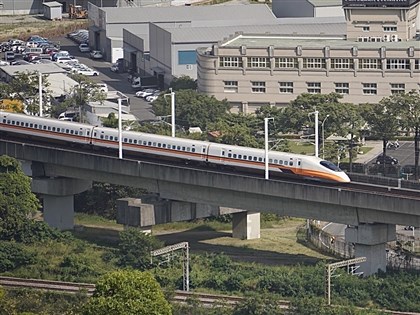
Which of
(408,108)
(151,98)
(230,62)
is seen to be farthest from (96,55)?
(408,108)

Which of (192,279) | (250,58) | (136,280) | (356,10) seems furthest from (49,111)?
(136,280)

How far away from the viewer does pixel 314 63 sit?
13850 centimetres

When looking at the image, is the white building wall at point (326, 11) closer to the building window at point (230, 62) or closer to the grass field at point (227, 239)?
the building window at point (230, 62)

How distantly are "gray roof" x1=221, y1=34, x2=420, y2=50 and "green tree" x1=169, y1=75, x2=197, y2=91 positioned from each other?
5.09 meters

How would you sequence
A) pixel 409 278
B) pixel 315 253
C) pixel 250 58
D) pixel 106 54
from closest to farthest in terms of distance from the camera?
pixel 409 278 < pixel 315 253 < pixel 250 58 < pixel 106 54

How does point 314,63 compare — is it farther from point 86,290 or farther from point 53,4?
point 53,4

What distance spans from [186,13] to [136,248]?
71.6 meters

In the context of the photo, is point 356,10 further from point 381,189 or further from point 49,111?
point 381,189

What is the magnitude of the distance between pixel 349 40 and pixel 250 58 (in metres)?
8.36

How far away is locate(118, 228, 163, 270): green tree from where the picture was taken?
9812 centimetres

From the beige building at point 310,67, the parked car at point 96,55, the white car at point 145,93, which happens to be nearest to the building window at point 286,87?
the beige building at point 310,67

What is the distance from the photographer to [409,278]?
9369 centimetres

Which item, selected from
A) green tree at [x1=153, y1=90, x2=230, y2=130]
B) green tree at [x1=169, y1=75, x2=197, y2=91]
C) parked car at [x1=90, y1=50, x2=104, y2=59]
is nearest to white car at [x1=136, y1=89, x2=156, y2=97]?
green tree at [x1=169, y1=75, x2=197, y2=91]

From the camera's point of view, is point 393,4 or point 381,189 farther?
point 393,4
